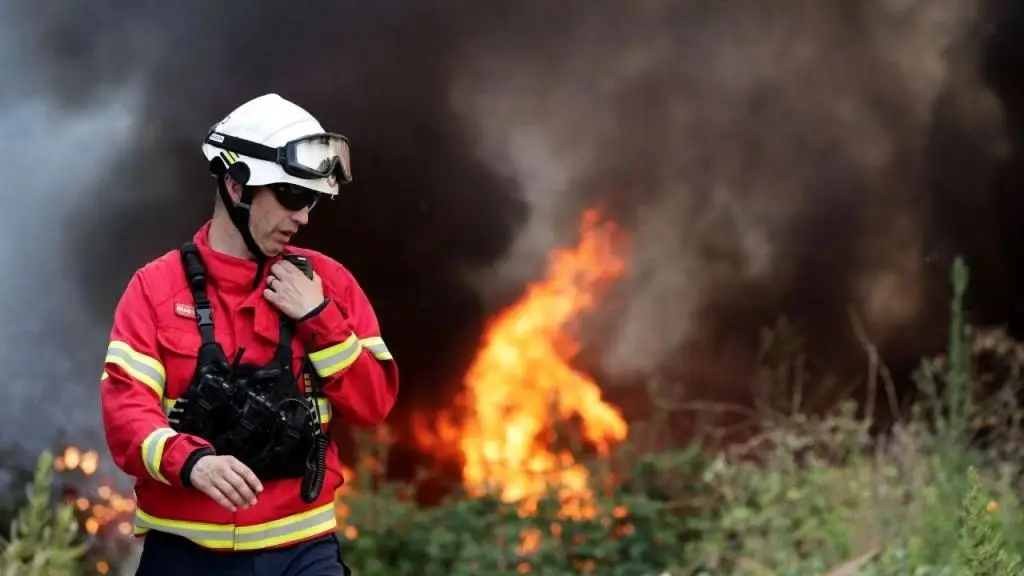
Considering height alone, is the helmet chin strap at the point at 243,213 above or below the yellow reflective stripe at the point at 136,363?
above

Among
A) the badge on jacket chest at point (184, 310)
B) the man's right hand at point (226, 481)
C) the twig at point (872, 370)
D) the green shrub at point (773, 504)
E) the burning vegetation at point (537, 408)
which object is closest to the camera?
the man's right hand at point (226, 481)

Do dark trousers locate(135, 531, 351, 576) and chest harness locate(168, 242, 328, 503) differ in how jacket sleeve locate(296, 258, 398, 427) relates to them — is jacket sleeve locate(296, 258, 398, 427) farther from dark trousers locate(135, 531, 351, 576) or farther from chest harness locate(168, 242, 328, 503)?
dark trousers locate(135, 531, 351, 576)

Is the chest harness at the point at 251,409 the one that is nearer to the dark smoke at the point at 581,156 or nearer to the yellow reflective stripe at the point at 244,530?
the yellow reflective stripe at the point at 244,530

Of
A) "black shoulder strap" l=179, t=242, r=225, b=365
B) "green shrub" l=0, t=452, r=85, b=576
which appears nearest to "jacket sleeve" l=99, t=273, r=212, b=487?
"black shoulder strap" l=179, t=242, r=225, b=365

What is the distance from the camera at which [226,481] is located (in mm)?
2486

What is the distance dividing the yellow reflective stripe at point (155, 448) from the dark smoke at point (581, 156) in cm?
246

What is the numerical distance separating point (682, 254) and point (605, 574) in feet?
5.09

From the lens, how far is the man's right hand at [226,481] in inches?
97.8

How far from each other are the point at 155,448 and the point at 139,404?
0.11 metres

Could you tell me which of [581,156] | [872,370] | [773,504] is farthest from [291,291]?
[872,370]

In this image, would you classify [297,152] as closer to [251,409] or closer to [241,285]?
[241,285]

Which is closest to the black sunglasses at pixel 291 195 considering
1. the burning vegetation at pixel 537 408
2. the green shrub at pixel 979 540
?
the green shrub at pixel 979 540

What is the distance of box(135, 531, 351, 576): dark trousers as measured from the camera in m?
2.76

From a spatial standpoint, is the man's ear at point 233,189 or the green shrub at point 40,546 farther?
the green shrub at point 40,546
